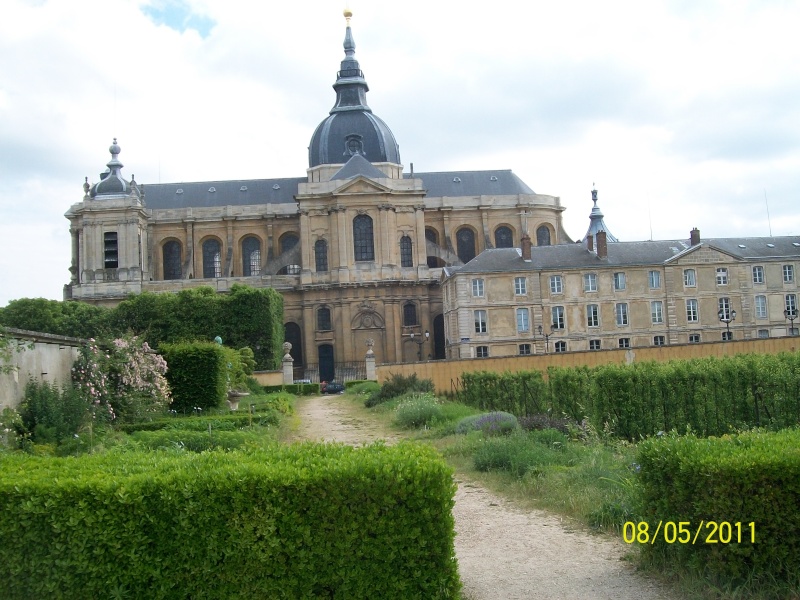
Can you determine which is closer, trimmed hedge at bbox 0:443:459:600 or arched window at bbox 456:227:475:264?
trimmed hedge at bbox 0:443:459:600

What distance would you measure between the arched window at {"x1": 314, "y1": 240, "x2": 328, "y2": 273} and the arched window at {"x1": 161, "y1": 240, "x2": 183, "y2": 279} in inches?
448

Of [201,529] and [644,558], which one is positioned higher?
[201,529]

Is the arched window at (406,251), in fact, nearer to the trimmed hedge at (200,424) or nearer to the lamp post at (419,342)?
Result: the lamp post at (419,342)

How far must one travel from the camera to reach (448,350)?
5203 cm

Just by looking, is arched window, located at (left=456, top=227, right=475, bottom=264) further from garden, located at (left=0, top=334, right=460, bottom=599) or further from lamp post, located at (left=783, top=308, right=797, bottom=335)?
garden, located at (left=0, top=334, right=460, bottom=599)

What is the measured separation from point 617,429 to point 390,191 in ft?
139

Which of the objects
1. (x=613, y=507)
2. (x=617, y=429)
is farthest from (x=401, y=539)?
(x=617, y=429)

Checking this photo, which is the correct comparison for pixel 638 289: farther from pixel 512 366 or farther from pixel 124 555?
pixel 124 555

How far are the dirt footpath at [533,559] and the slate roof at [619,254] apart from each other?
125 ft

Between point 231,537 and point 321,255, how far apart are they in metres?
51.8

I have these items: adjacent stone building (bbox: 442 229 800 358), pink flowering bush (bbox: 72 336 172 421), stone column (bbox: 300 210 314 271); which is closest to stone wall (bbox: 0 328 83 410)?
pink flowering bush (bbox: 72 336 172 421)

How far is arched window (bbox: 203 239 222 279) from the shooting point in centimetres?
6269

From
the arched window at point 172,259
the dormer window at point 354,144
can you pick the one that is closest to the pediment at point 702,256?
the dormer window at point 354,144

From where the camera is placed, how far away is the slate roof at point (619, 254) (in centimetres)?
4838
